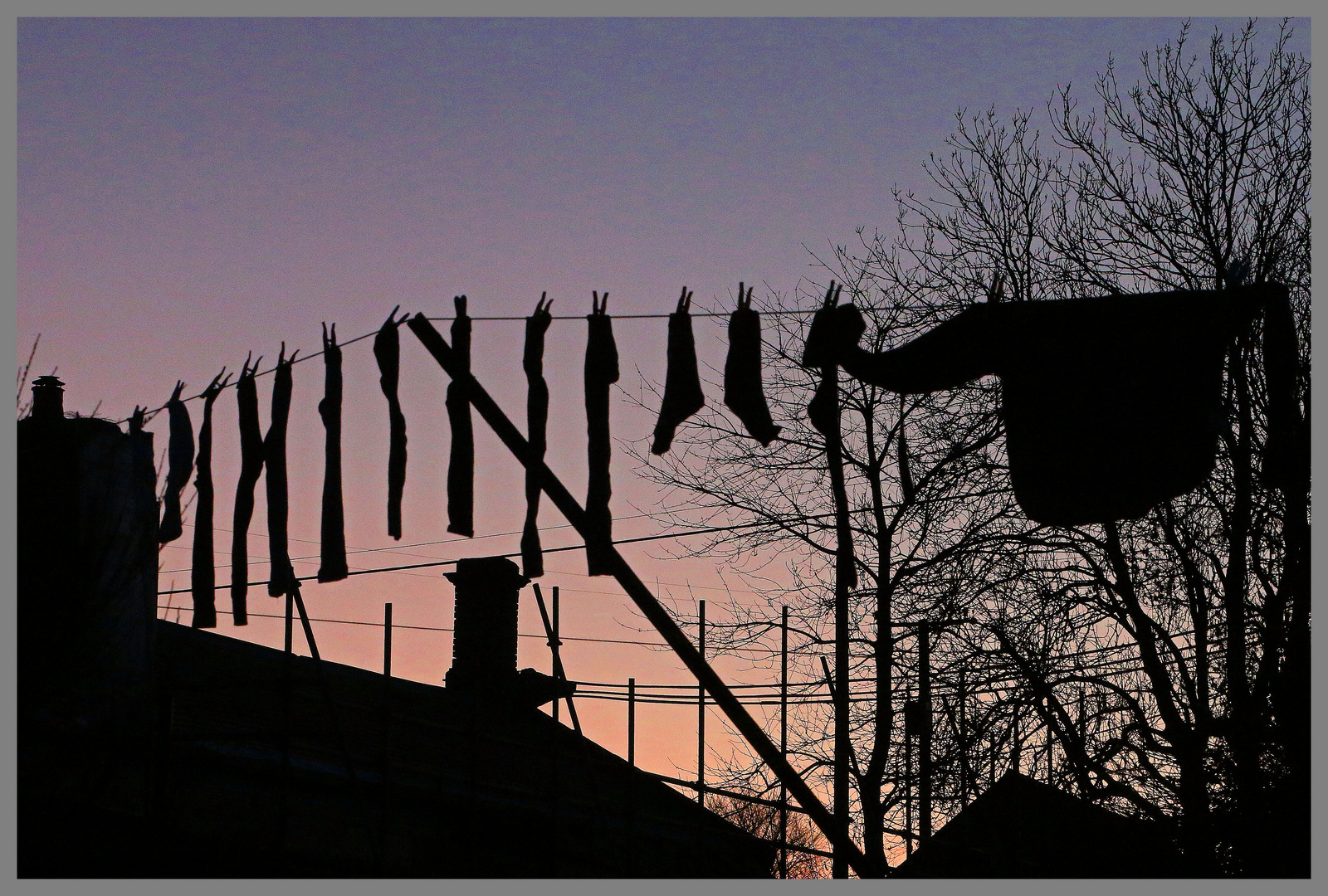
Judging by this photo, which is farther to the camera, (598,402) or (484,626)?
(484,626)

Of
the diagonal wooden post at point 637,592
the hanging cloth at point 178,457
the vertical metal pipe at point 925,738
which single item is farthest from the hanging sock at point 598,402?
the vertical metal pipe at point 925,738

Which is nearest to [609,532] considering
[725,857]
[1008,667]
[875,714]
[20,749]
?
[20,749]

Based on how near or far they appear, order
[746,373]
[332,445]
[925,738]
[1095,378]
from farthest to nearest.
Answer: [925,738]
[332,445]
[746,373]
[1095,378]

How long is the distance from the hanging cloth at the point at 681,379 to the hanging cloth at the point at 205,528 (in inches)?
126

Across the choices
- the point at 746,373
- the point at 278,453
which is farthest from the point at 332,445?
the point at 746,373

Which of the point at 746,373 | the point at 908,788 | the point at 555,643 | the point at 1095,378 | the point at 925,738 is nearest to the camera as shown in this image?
the point at 1095,378

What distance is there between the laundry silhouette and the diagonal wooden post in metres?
1.64

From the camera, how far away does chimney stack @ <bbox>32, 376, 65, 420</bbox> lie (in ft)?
48.5

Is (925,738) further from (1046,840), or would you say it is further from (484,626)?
(484,626)

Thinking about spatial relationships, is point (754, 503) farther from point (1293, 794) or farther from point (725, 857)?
point (1293, 794)

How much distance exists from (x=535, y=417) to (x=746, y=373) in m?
1.28

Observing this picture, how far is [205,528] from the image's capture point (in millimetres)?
9422

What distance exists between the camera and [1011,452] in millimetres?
7930

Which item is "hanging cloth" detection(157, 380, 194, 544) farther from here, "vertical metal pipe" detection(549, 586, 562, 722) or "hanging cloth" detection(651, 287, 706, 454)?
"vertical metal pipe" detection(549, 586, 562, 722)
